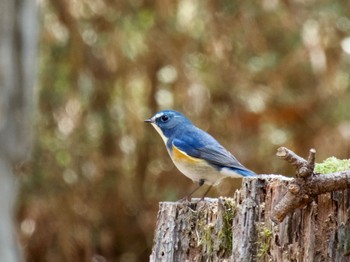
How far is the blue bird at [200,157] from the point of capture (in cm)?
527

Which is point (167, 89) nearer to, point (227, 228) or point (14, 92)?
point (14, 92)

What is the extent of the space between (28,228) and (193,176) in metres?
5.43

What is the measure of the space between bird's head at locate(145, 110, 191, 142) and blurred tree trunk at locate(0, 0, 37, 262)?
3.39 meters

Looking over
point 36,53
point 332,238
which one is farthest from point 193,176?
point 36,53

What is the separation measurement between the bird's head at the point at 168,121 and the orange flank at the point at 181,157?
236mm

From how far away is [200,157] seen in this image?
5.41 meters

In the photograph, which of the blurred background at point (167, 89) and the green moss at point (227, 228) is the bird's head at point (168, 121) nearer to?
the green moss at point (227, 228)

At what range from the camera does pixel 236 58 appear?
976 centimetres

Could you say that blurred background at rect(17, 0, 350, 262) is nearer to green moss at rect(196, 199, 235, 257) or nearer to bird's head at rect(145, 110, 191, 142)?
bird's head at rect(145, 110, 191, 142)

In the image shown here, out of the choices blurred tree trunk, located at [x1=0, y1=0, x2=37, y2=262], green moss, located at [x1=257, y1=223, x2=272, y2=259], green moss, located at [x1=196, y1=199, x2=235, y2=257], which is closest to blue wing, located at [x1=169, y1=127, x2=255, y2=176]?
green moss, located at [x1=196, y1=199, x2=235, y2=257]

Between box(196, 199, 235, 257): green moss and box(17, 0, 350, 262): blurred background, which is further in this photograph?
box(17, 0, 350, 262): blurred background

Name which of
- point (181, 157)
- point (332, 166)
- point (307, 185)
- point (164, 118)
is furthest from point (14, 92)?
point (307, 185)

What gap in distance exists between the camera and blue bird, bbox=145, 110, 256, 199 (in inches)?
208

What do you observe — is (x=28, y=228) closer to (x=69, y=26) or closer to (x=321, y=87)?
(x=69, y=26)
